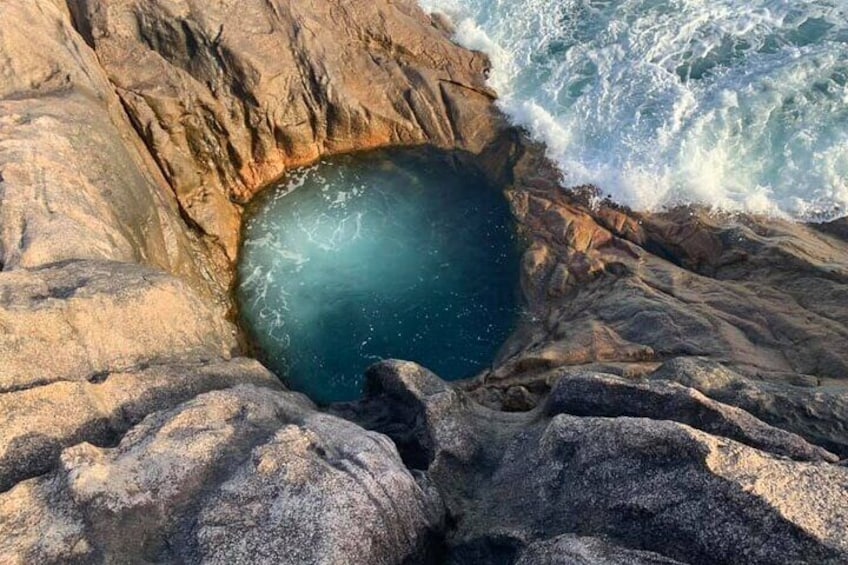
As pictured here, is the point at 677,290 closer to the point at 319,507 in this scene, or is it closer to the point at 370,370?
the point at 370,370

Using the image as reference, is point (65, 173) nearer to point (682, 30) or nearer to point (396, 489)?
point (396, 489)

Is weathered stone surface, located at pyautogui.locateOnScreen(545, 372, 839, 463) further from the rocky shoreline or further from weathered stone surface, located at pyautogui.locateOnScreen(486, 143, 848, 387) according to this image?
weathered stone surface, located at pyautogui.locateOnScreen(486, 143, 848, 387)

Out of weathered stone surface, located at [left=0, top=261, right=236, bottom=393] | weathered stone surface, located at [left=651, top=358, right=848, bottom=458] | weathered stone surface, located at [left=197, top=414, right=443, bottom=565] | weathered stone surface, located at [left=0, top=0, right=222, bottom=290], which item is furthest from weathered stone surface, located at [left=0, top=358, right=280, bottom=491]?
weathered stone surface, located at [left=651, top=358, right=848, bottom=458]

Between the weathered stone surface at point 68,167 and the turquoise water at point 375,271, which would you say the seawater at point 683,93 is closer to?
the turquoise water at point 375,271

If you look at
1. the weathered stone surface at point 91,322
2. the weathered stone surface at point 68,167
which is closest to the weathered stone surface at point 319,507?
the weathered stone surface at point 91,322

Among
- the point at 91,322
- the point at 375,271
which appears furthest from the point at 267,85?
the point at 91,322

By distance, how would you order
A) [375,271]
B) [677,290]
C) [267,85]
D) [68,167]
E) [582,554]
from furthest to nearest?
[267,85] → [375,271] → [677,290] → [68,167] → [582,554]
